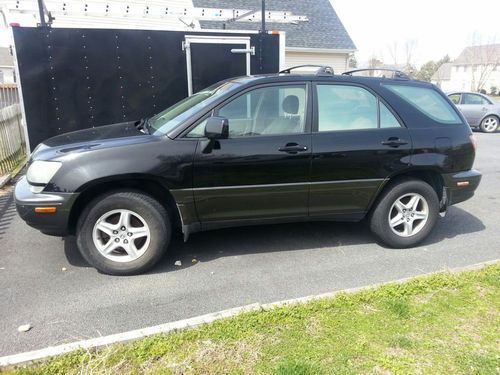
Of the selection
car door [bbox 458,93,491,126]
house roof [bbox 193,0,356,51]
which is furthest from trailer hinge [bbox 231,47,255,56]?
car door [bbox 458,93,491,126]

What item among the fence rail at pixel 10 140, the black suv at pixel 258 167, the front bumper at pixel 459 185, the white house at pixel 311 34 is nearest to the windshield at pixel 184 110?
the black suv at pixel 258 167

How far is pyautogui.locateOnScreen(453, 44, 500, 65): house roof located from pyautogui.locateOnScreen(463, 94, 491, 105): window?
41.5 meters

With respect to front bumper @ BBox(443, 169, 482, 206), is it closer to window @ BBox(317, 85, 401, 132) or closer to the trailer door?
window @ BBox(317, 85, 401, 132)

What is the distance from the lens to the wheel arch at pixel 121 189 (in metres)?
3.57

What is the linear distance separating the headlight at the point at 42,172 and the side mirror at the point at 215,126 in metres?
1.29

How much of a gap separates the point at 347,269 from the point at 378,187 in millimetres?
909

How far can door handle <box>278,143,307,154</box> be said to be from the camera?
387 centimetres

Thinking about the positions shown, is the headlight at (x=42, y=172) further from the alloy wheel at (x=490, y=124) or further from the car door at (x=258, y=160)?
the alloy wheel at (x=490, y=124)

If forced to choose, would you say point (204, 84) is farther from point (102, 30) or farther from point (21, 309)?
point (21, 309)

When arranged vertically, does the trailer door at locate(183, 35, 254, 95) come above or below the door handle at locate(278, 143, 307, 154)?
above

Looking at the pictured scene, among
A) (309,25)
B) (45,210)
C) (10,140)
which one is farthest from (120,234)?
(309,25)

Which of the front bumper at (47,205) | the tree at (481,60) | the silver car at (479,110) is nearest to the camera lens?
the front bumper at (47,205)

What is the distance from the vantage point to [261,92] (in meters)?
4.01

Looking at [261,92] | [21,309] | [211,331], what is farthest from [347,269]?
[21,309]
